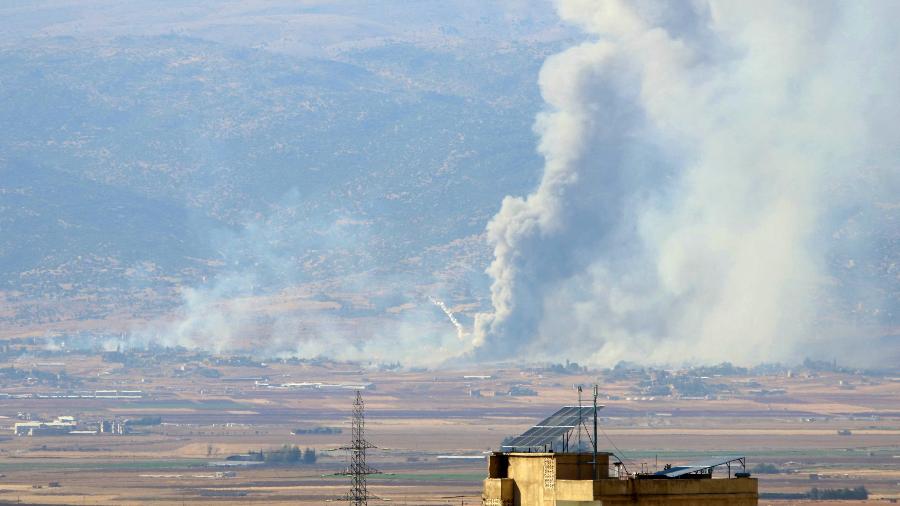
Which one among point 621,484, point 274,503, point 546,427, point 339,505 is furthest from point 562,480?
point 274,503

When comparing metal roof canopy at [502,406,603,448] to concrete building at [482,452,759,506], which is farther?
metal roof canopy at [502,406,603,448]

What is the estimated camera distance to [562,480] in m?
42.9

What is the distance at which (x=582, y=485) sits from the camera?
138 ft

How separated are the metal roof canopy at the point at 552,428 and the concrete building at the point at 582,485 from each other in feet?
7.00

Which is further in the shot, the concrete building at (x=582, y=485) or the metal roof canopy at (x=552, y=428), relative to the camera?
the metal roof canopy at (x=552, y=428)

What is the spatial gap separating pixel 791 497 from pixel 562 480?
156m

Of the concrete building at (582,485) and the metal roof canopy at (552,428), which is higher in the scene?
the metal roof canopy at (552,428)

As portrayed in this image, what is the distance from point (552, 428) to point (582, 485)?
245 inches

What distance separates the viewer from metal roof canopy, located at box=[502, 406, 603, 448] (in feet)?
154

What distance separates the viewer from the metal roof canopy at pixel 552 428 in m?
47.0

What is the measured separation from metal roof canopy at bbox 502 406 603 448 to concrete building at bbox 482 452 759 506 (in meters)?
2.13

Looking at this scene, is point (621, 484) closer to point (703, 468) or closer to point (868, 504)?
point (703, 468)

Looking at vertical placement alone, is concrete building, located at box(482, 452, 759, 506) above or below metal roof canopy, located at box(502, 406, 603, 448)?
below

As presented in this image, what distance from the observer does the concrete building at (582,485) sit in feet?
138
